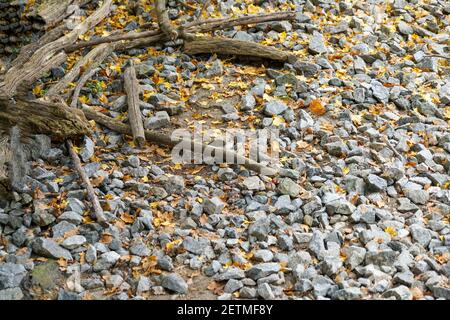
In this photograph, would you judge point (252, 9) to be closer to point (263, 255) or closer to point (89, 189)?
point (89, 189)

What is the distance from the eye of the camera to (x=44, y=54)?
24.3ft

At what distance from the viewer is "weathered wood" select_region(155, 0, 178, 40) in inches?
316

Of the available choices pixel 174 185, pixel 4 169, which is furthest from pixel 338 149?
pixel 4 169

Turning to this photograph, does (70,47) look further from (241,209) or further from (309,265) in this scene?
(309,265)

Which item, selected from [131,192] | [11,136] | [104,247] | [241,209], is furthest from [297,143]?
[11,136]

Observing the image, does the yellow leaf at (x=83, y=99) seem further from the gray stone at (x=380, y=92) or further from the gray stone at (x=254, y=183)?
the gray stone at (x=380, y=92)

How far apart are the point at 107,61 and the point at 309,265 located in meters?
3.90

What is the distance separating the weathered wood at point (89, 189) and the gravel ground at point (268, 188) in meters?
0.07

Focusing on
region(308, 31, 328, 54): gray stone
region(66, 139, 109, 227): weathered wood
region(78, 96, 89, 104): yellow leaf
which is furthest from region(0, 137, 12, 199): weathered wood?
region(308, 31, 328, 54): gray stone

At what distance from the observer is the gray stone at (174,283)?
4.91 m

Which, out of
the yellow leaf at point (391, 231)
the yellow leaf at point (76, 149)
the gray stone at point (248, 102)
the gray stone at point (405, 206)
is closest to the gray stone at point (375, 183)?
the gray stone at point (405, 206)

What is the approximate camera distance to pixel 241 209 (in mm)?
5793

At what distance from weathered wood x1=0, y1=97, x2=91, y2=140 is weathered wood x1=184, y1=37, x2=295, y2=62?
1.99 metres

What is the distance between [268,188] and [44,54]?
3.14m
